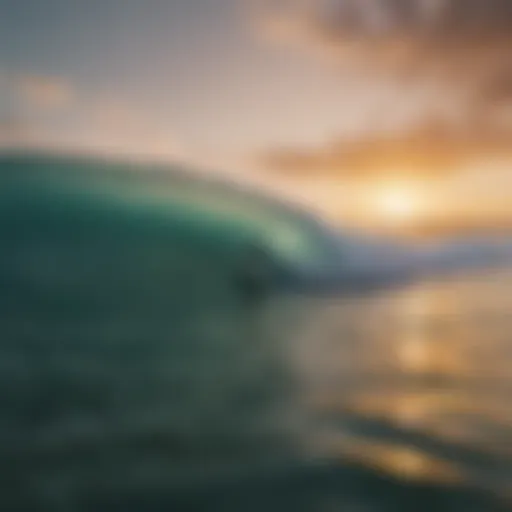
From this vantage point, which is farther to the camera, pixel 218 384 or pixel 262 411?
pixel 218 384

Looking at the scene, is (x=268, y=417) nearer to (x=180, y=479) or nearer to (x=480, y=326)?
(x=180, y=479)

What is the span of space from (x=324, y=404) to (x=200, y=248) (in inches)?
55.3

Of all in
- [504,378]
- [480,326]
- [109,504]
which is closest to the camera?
[109,504]

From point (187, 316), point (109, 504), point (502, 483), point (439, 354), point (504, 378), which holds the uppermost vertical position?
point (187, 316)

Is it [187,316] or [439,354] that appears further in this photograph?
[187,316]

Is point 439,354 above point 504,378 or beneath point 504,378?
above

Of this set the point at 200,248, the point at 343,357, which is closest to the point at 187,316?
the point at 200,248

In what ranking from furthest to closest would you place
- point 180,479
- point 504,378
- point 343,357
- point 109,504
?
point 343,357
point 504,378
point 180,479
point 109,504

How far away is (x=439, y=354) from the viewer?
116 inches

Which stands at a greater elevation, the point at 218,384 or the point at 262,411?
the point at 218,384

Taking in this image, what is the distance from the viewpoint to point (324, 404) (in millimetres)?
2457

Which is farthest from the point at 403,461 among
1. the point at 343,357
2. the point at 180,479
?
the point at 343,357

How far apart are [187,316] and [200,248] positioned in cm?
49

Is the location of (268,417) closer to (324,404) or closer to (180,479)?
(324,404)
